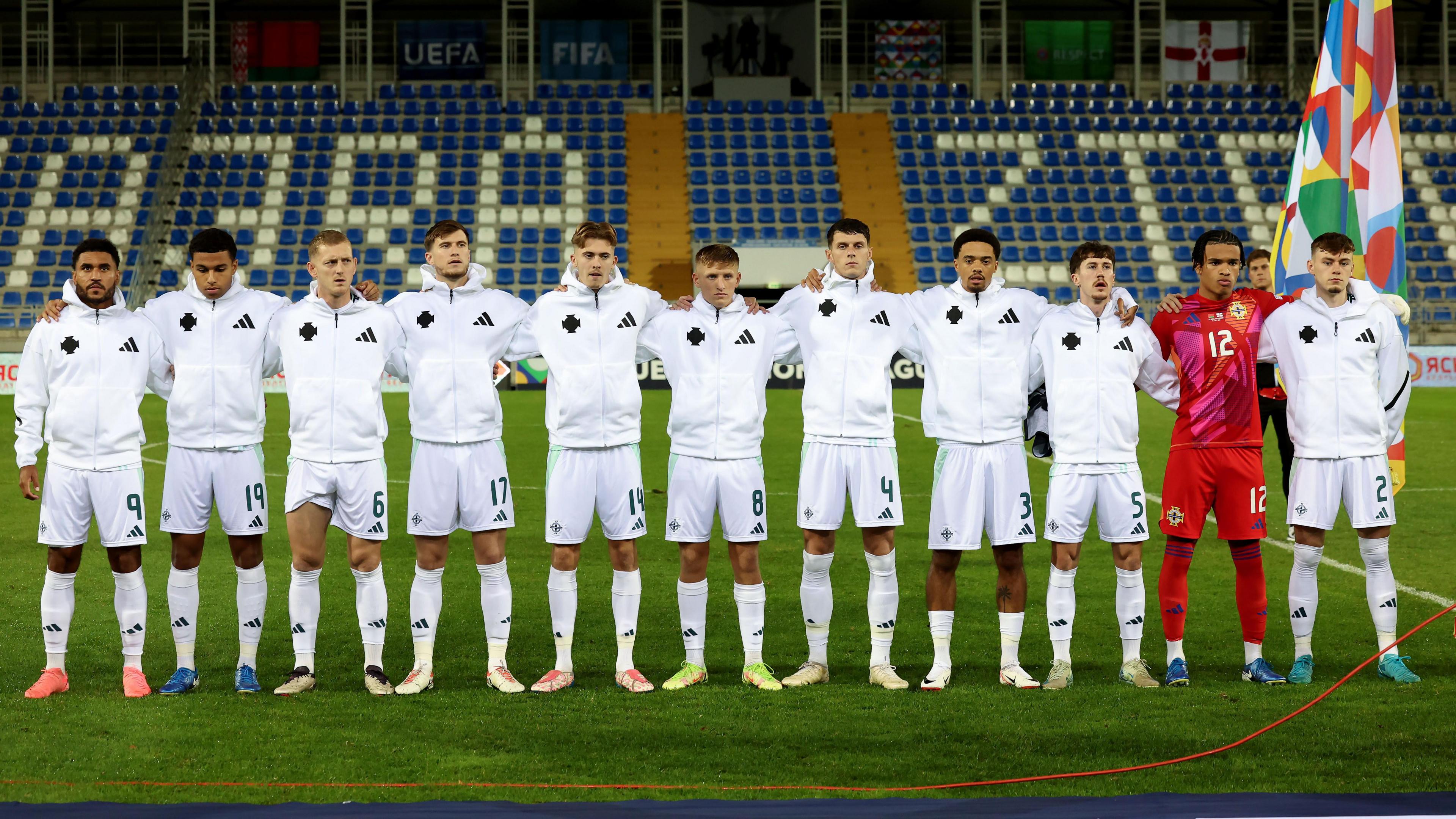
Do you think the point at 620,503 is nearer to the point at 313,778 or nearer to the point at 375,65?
the point at 313,778

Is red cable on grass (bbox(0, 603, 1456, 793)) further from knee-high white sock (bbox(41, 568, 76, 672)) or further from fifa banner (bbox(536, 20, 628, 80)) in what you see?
fifa banner (bbox(536, 20, 628, 80))

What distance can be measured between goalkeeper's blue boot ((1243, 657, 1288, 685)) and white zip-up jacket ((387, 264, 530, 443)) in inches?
145

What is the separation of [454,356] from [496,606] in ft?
3.83

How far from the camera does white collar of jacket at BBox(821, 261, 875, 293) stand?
6.34 meters

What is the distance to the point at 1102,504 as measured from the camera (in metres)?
6.21

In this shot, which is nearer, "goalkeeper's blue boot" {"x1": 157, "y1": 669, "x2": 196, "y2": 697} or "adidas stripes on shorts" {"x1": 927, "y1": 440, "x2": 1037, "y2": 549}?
"goalkeeper's blue boot" {"x1": 157, "y1": 669, "x2": 196, "y2": 697}

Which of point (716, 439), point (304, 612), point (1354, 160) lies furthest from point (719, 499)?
point (1354, 160)

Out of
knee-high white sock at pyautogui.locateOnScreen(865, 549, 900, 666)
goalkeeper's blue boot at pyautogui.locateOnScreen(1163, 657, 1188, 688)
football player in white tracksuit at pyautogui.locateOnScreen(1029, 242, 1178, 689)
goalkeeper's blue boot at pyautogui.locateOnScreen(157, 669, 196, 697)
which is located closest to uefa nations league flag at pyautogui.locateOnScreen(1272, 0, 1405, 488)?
goalkeeper's blue boot at pyautogui.locateOnScreen(1163, 657, 1188, 688)

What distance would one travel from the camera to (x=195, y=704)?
231 inches

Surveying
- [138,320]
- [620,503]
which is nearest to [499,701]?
[620,503]

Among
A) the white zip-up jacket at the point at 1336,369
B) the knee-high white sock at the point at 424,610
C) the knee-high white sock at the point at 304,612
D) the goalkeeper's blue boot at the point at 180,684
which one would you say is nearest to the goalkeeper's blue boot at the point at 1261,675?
the white zip-up jacket at the point at 1336,369

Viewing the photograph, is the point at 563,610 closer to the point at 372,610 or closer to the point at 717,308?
the point at 372,610

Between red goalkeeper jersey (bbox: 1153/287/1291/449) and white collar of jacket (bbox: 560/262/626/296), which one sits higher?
white collar of jacket (bbox: 560/262/626/296)

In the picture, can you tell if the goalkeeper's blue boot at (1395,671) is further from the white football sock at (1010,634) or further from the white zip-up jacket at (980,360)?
the white zip-up jacket at (980,360)
